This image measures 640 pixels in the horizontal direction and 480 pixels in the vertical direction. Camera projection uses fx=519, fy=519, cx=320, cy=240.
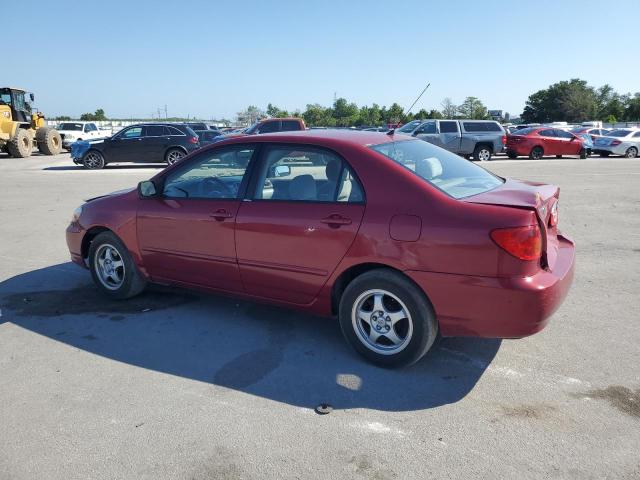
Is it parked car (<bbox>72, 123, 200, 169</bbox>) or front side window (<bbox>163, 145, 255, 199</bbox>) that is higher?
front side window (<bbox>163, 145, 255, 199</bbox>)

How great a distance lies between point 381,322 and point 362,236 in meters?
0.62

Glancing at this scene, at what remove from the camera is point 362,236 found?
3512 mm

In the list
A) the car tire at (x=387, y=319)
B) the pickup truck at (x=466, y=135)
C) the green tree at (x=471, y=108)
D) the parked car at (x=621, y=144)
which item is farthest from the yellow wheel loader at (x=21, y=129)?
the green tree at (x=471, y=108)

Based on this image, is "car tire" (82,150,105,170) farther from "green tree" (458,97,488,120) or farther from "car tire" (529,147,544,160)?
"green tree" (458,97,488,120)

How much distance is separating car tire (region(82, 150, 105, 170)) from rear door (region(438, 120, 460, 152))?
13507 mm

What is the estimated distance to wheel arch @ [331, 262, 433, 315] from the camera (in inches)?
137

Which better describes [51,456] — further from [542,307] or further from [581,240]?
[581,240]

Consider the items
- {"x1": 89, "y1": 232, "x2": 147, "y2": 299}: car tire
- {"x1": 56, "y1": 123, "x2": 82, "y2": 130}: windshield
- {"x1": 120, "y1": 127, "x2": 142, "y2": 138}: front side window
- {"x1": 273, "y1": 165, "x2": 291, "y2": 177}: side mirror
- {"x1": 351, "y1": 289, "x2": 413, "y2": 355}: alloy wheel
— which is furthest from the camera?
{"x1": 56, "y1": 123, "x2": 82, "y2": 130}: windshield

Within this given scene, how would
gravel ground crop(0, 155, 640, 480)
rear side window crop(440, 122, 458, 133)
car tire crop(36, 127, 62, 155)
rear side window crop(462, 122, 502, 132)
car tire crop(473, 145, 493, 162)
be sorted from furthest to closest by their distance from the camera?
car tire crop(36, 127, 62, 155) < car tire crop(473, 145, 493, 162) < rear side window crop(462, 122, 502, 132) < rear side window crop(440, 122, 458, 133) < gravel ground crop(0, 155, 640, 480)

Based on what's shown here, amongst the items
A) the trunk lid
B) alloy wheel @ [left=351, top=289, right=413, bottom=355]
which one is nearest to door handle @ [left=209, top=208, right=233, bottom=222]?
alloy wheel @ [left=351, top=289, right=413, bottom=355]

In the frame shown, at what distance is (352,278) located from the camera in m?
3.76

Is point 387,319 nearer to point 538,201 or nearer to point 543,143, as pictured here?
point 538,201

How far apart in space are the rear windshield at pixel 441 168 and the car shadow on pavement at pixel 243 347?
1223 mm

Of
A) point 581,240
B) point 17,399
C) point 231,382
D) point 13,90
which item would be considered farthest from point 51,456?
point 13,90
